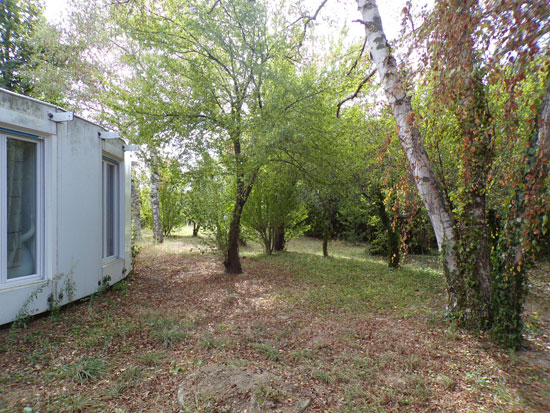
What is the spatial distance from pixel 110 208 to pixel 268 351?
4.25 m

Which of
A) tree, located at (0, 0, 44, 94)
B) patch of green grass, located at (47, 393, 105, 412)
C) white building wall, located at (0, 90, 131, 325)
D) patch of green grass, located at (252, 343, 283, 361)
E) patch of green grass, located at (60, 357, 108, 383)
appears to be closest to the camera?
patch of green grass, located at (47, 393, 105, 412)

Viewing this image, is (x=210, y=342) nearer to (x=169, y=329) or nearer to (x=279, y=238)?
(x=169, y=329)

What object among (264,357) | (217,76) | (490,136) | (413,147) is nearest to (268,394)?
(264,357)

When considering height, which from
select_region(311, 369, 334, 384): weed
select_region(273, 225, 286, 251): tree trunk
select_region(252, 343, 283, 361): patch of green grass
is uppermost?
select_region(273, 225, 286, 251): tree trunk

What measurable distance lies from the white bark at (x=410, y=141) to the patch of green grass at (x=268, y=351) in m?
2.46

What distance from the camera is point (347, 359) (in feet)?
10.6

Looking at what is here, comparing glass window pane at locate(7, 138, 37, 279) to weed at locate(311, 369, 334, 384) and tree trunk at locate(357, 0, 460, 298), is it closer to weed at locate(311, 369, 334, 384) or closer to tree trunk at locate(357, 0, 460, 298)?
weed at locate(311, 369, 334, 384)

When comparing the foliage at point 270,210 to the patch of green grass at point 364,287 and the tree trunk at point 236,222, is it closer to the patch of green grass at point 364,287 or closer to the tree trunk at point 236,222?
the patch of green grass at point 364,287

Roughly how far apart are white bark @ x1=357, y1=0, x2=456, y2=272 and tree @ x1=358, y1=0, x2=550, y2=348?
0.04 feet

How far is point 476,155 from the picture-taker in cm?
356

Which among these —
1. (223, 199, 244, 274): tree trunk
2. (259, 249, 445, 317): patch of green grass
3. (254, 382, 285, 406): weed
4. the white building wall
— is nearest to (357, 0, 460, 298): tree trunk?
(259, 249, 445, 317): patch of green grass

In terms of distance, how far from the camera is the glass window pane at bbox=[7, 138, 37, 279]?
3844 mm

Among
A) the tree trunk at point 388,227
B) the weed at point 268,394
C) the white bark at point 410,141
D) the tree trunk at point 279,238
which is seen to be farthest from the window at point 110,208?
the tree trunk at point 388,227

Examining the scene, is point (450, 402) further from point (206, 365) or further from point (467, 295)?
point (206, 365)
